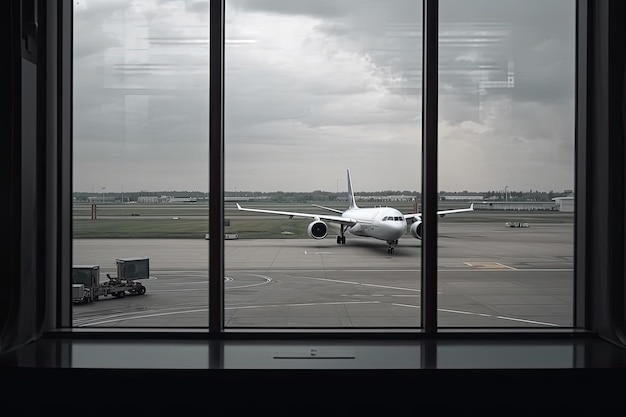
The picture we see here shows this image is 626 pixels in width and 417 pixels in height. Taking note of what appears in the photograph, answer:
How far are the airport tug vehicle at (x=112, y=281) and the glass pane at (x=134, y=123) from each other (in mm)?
14

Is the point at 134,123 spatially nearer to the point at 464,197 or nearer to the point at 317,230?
the point at 464,197

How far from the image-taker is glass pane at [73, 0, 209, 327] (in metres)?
3.03

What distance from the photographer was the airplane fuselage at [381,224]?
889cm

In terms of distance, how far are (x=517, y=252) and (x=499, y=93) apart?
4000 millimetres

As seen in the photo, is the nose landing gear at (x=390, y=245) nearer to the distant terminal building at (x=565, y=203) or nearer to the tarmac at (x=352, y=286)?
the tarmac at (x=352, y=286)

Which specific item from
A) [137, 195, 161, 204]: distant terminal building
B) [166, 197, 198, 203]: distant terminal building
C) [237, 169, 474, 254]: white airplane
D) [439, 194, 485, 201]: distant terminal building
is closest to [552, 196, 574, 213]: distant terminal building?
[439, 194, 485, 201]: distant terminal building

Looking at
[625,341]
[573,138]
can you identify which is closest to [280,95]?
[573,138]

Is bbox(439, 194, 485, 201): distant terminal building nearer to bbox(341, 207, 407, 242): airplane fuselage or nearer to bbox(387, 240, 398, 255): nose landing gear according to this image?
bbox(387, 240, 398, 255): nose landing gear

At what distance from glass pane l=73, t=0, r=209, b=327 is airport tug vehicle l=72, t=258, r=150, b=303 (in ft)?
0.05

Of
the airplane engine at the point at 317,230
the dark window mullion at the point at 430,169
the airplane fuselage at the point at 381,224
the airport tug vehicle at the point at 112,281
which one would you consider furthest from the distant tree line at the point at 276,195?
the airplane fuselage at the point at 381,224

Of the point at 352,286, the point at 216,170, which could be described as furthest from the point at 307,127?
the point at 352,286

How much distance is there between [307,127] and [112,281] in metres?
1.99
